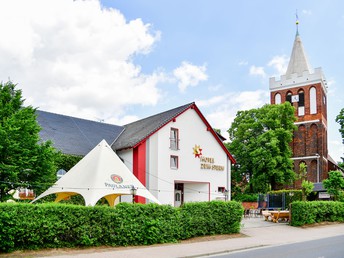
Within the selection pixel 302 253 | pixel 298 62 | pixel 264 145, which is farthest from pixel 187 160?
pixel 298 62

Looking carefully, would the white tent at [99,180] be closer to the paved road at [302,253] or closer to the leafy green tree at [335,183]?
the paved road at [302,253]

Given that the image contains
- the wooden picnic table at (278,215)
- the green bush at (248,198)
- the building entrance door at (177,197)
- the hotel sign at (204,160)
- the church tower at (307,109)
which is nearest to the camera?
the wooden picnic table at (278,215)

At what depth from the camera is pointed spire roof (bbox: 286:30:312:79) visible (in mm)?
61906

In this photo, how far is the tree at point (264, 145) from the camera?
147 ft

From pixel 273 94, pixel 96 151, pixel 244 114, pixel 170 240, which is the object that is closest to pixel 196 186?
pixel 96 151

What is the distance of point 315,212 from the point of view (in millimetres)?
24734

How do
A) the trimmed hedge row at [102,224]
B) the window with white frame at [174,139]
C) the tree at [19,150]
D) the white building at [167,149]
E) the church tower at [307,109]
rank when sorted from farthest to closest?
the church tower at [307,109] → the window with white frame at [174,139] → the white building at [167,149] → the tree at [19,150] → the trimmed hedge row at [102,224]

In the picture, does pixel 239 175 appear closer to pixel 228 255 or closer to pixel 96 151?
pixel 96 151

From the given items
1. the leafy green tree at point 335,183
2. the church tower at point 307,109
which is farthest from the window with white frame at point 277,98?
the leafy green tree at point 335,183

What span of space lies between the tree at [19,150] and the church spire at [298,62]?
4950 centimetres

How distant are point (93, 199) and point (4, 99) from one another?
644cm

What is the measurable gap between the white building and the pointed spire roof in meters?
33.4

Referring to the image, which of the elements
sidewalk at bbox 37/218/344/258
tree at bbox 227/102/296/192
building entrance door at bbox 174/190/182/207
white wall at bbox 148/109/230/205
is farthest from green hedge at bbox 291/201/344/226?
tree at bbox 227/102/296/192

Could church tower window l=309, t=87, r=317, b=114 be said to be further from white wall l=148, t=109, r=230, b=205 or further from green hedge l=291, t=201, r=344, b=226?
green hedge l=291, t=201, r=344, b=226
